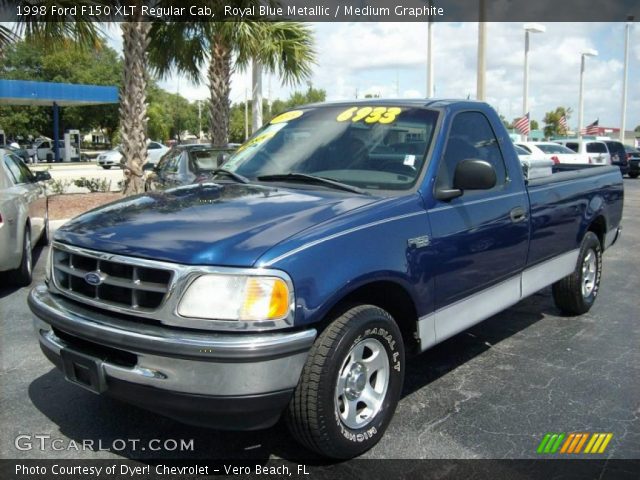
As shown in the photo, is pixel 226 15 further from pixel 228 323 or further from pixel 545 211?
pixel 228 323

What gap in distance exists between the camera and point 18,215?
21.6ft

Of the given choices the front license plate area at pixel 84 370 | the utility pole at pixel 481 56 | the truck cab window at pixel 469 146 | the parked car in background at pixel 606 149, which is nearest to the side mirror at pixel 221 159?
the truck cab window at pixel 469 146

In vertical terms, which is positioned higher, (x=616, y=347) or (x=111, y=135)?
(x=111, y=135)

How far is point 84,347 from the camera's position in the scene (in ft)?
10.0

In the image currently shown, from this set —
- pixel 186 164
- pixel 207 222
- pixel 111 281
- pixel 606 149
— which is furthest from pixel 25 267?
pixel 606 149

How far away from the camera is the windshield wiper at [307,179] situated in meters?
3.64

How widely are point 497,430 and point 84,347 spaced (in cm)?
234

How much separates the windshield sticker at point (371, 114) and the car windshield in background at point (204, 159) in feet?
19.8

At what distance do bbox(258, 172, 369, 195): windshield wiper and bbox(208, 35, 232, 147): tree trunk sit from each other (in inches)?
451

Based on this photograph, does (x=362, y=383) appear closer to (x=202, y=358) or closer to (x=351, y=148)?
(x=202, y=358)

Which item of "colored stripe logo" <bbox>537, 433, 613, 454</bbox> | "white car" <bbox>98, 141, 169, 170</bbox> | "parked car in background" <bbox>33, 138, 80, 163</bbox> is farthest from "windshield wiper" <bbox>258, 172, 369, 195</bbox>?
"parked car in background" <bbox>33, 138, 80, 163</bbox>

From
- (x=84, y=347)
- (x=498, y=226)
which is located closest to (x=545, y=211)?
(x=498, y=226)

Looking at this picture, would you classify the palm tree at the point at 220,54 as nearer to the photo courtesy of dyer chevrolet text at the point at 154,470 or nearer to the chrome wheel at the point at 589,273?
the chrome wheel at the point at 589,273

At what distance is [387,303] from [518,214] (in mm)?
1555
